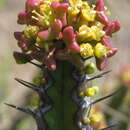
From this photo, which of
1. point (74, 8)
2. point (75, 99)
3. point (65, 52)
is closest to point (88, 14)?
point (74, 8)

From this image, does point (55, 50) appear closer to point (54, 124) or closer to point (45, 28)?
point (45, 28)

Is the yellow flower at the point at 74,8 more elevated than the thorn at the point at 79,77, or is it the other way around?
the yellow flower at the point at 74,8

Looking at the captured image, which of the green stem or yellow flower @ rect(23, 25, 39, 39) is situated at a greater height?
yellow flower @ rect(23, 25, 39, 39)

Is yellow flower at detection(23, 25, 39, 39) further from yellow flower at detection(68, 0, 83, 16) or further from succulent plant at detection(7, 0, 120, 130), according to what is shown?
yellow flower at detection(68, 0, 83, 16)

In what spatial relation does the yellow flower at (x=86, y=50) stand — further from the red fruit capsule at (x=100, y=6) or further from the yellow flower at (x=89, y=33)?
the red fruit capsule at (x=100, y=6)

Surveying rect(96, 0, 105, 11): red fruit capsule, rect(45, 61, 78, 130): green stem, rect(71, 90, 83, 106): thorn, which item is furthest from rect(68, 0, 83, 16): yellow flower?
rect(71, 90, 83, 106): thorn

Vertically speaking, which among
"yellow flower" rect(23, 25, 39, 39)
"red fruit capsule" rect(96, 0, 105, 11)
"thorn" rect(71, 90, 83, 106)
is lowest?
"thorn" rect(71, 90, 83, 106)

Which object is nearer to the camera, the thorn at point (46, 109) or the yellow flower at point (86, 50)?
the yellow flower at point (86, 50)

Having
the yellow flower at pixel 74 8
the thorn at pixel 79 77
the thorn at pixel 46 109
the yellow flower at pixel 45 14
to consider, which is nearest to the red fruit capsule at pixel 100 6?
the yellow flower at pixel 74 8
